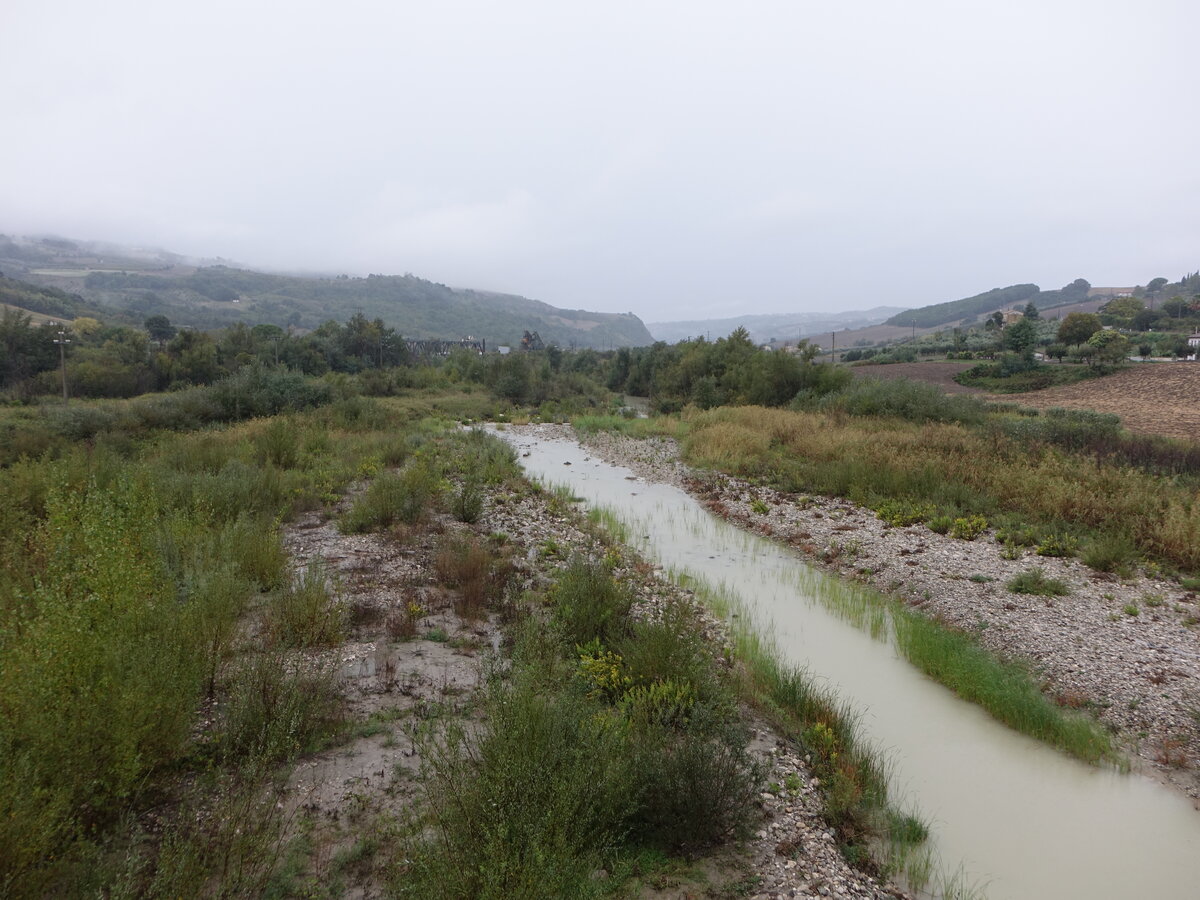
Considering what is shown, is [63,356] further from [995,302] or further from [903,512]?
[995,302]

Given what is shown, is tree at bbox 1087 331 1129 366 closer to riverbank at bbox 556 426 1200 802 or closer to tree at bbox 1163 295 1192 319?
tree at bbox 1163 295 1192 319

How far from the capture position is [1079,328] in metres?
48.3

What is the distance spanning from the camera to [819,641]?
8609 millimetres

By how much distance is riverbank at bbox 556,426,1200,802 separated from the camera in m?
6.43

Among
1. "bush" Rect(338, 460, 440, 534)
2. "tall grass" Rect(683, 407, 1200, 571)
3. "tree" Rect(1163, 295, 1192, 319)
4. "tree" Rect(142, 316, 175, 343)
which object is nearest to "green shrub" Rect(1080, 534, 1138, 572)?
"tall grass" Rect(683, 407, 1200, 571)

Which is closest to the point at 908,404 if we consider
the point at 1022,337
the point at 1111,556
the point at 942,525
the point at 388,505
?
the point at 942,525

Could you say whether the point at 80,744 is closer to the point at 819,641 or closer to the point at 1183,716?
the point at 819,641

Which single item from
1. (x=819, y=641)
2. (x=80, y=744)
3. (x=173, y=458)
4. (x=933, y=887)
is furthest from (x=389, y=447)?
(x=933, y=887)

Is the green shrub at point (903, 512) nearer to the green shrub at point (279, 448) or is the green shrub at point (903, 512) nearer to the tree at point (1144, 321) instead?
the green shrub at point (279, 448)

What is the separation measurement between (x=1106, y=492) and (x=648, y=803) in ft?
43.4

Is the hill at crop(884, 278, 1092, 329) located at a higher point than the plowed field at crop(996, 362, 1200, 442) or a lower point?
higher

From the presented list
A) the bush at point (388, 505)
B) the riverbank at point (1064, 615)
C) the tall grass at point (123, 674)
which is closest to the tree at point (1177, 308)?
the riverbank at point (1064, 615)

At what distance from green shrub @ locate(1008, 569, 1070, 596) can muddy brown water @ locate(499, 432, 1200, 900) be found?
2862mm

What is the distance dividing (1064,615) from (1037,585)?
2.90ft
